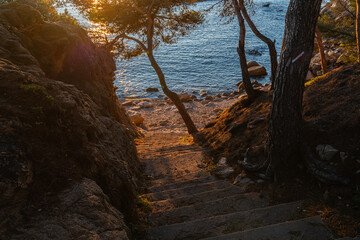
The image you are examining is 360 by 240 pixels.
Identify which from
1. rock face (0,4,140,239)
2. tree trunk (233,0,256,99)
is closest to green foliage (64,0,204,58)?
tree trunk (233,0,256,99)

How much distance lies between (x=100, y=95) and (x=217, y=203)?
5.81m

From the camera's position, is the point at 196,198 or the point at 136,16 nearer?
the point at 196,198

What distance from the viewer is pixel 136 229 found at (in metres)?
4.07

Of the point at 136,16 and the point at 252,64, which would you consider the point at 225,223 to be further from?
the point at 252,64

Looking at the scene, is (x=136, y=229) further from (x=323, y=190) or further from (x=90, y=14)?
(x=90, y=14)

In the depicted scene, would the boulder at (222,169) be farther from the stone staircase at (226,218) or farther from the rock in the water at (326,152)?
the rock in the water at (326,152)

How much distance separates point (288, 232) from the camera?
3564 millimetres

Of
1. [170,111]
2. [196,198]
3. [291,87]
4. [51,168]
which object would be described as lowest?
[170,111]

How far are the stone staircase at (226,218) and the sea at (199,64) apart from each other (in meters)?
20.2

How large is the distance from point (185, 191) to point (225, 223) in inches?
70.5

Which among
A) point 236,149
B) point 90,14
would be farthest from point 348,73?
point 90,14

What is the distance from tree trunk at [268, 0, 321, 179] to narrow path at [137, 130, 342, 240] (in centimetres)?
89

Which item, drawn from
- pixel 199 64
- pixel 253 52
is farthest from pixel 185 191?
pixel 253 52

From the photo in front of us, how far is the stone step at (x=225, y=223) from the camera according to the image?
3934 mm
